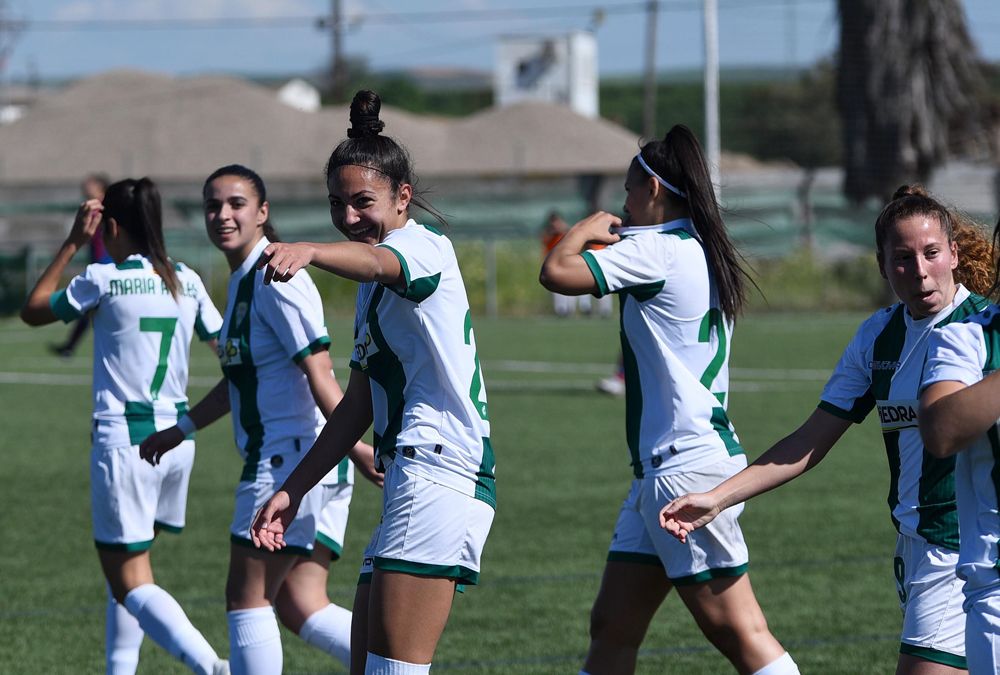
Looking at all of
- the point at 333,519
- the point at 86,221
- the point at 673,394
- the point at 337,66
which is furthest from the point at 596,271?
the point at 337,66

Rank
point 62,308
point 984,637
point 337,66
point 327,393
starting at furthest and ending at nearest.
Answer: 1. point 337,66
2. point 62,308
3. point 327,393
4. point 984,637

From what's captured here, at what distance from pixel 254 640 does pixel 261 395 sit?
861 millimetres

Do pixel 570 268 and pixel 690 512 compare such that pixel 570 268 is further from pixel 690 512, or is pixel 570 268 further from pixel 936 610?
pixel 936 610

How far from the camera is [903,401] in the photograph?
395cm

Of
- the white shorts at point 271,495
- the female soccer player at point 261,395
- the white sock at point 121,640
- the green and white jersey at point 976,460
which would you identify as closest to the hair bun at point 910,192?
the green and white jersey at point 976,460

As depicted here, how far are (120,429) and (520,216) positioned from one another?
27.3 m

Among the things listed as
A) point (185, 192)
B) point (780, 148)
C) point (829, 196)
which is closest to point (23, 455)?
point (829, 196)

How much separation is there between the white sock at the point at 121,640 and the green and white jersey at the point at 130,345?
0.67m

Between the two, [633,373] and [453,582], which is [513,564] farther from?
[453,582]

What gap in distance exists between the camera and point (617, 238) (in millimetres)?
4645

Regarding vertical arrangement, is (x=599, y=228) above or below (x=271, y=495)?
above

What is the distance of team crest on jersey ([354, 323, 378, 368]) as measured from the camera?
4.09 metres

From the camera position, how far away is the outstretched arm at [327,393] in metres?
4.82

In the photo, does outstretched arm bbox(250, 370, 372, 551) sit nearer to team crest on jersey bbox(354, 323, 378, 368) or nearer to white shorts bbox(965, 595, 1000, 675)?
team crest on jersey bbox(354, 323, 378, 368)
